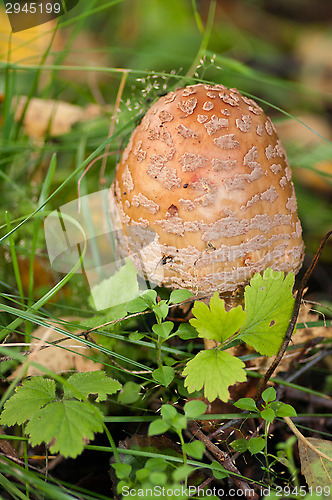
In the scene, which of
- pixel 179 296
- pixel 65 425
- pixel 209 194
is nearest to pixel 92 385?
pixel 65 425

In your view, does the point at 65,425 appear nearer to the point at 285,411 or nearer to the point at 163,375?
the point at 163,375

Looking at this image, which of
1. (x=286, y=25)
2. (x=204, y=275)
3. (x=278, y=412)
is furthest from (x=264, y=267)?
(x=286, y=25)

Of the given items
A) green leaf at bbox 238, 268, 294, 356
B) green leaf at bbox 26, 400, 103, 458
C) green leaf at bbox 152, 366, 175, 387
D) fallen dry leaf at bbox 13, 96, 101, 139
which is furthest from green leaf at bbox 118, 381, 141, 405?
fallen dry leaf at bbox 13, 96, 101, 139

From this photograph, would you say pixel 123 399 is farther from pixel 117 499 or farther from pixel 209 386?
pixel 209 386

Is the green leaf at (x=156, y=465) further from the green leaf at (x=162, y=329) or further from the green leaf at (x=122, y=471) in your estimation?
the green leaf at (x=162, y=329)

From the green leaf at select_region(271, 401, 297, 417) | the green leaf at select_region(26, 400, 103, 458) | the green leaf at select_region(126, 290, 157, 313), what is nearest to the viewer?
the green leaf at select_region(26, 400, 103, 458)

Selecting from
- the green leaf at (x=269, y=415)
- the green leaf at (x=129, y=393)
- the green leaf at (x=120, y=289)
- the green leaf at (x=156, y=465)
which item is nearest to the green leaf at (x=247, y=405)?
the green leaf at (x=269, y=415)

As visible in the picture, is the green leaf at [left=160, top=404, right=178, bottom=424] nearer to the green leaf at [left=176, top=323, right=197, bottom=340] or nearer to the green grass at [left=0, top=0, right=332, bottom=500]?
the green grass at [left=0, top=0, right=332, bottom=500]
